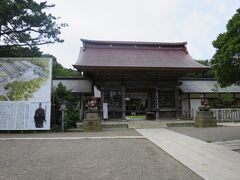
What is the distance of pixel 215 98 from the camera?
945 inches

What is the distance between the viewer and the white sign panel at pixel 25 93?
1484 centimetres

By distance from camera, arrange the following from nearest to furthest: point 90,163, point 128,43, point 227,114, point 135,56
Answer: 1. point 90,163
2. point 227,114
3. point 135,56
4. point 128,43

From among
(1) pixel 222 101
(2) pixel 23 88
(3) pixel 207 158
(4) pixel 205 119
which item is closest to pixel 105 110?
(2) pixel 23 88

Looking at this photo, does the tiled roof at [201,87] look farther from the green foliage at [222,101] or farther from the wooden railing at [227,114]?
the wooden railing at [227,114]

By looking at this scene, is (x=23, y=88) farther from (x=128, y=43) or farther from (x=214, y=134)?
(x=128, y=43)

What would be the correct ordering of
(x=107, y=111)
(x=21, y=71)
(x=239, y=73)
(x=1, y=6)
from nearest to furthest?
(x=239, y=73) < (x=1, y=6) < (x=21, y=71) < (x=107, y=111)

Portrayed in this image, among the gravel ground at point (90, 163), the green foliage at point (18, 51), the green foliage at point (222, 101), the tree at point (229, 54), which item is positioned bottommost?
the gravel ground at point (90, 163)

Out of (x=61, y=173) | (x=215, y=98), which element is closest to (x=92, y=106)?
(x=61, y=173)

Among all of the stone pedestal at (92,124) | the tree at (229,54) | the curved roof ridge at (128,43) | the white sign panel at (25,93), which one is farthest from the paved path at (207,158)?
the curved roof ridge at (128,43)

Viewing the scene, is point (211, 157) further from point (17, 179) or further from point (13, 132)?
point (13, 132)

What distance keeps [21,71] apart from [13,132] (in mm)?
3439

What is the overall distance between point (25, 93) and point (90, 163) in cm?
993

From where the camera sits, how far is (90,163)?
22.2ft

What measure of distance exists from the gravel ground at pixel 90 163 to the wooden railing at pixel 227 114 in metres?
13.2
